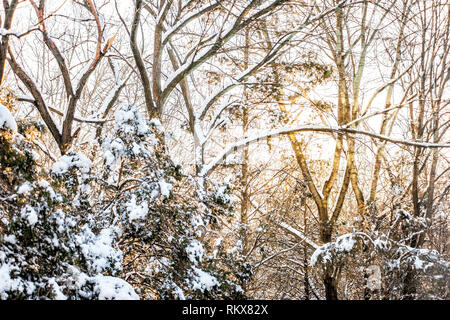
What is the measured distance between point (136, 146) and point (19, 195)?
1.28 m

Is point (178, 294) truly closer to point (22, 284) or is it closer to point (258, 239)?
point (22, 284)

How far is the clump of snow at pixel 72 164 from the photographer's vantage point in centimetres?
365

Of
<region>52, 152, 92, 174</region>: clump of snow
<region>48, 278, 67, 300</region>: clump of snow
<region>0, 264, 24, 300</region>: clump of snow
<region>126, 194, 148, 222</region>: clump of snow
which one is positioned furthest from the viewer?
<region>52, 152, 92, 174</region>: clump of snow

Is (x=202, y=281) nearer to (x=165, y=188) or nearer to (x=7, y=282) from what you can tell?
(x=165, y=188)

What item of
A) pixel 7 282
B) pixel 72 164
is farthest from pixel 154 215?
pixel 7 282

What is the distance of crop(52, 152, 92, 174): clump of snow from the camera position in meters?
3.65

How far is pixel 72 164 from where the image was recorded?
3.71 metres

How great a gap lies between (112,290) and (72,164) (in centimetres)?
153

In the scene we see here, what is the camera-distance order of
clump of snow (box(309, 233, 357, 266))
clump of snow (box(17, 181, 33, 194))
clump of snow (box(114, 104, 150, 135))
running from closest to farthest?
clump of snow (box(17, 181, 33, 194)), clump of snow (box(114, 104, 150, 135)), clump of snow (box(309, 233, 357, 266))

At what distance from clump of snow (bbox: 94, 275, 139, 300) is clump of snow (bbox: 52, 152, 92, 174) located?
1305 millimetres

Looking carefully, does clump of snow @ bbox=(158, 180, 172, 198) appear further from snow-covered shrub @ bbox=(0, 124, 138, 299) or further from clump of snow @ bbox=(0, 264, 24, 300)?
clump of snow @ bbox=(0, 264, 24, 300)

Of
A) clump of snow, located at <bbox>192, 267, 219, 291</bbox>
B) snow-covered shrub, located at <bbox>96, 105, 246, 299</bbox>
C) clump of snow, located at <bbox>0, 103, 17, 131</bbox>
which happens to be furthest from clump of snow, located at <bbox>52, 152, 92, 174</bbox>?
clump of snow, located at <bbox>192, 267, 219, 291</bbox>

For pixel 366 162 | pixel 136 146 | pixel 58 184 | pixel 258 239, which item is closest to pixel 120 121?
pixel 136 146

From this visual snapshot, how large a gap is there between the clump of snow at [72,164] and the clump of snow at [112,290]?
1.30 meters
